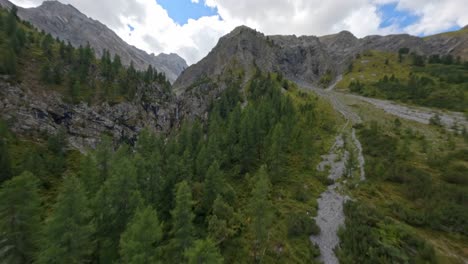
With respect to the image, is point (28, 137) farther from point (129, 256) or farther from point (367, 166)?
point (367, 166)

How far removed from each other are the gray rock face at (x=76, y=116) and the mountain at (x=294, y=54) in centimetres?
6816

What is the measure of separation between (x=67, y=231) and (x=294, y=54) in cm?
19799

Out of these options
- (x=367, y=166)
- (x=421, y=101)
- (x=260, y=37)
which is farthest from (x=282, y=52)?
(x=367, y=166)

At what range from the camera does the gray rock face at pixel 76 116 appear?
60375mm

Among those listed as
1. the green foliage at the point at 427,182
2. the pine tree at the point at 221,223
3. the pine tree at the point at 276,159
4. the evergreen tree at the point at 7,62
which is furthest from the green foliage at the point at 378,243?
the evergreen tree at the point at 7,62

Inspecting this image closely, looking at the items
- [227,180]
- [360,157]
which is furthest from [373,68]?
[227,180]

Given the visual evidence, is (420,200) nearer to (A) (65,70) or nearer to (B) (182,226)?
(B) (182,226)

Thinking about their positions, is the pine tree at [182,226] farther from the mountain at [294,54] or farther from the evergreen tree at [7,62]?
the mountain at [294,54]

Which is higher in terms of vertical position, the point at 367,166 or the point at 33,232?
the point at 33,232

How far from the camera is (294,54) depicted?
186625 millimetres

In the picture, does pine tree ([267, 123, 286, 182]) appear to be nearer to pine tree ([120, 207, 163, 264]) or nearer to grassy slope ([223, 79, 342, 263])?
grassy slope ([223, 79, 342, 263])

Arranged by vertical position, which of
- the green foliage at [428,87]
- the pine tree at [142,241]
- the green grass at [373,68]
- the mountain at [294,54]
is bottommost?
the pine tree at [142,241]

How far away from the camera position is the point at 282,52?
591 feet

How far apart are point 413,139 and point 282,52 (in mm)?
154700
